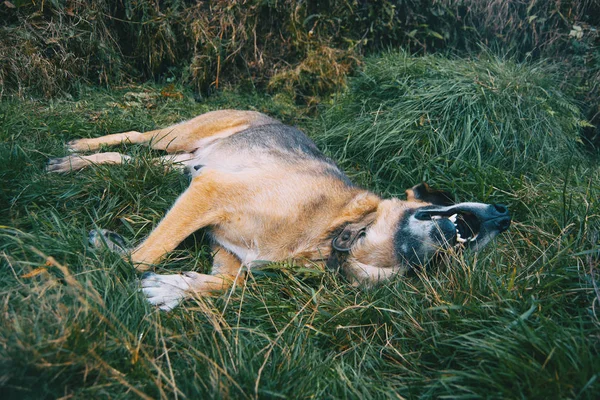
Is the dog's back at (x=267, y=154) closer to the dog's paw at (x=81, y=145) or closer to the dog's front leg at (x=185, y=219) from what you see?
the dog's front leg at (x=185, y=219)

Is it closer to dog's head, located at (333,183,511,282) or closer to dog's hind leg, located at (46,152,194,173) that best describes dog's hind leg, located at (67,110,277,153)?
dog's hind leg, located at (46,152,194,173)

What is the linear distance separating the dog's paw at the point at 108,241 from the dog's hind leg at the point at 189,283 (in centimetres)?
31

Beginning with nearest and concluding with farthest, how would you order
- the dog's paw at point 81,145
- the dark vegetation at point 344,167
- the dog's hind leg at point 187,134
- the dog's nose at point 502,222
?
1. the dark vegetation at point 344,167
2. the dog's nose at point 502,222
3. the dog's paw at point 81,145
4. the dog's hind leg at point 187,134

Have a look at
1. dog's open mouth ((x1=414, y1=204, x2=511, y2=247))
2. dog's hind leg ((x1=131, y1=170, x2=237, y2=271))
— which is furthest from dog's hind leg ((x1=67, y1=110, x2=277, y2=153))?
dog's open mouth ((x1=414, y1=204, x2=511, y2=247))

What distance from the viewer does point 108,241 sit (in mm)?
3271

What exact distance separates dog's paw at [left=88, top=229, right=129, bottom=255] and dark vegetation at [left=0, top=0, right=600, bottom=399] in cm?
13

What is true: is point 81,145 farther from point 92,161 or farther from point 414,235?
point 414,235

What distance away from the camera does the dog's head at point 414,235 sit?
316 cm

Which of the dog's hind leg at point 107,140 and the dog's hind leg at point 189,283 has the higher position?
the dog's hind leg at point 107,140

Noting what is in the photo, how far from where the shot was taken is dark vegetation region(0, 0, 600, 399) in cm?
213

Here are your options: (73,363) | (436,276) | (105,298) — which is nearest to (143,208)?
(105,298)

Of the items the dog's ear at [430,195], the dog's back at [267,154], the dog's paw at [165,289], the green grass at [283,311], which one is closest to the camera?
the green grass at [283,311]

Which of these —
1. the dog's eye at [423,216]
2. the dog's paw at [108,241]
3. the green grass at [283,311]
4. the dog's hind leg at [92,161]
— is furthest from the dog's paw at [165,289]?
the dog's eye at [423,216]

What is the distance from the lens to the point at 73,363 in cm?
190
